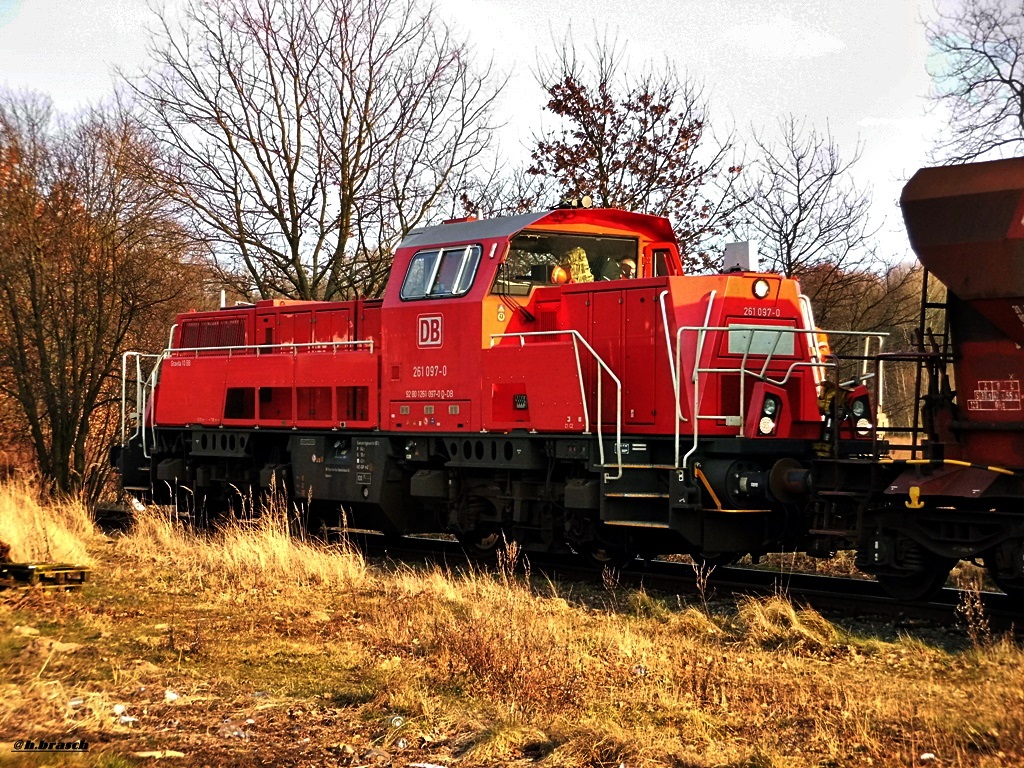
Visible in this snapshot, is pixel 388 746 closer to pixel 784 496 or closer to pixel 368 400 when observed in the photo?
pixel 784 496

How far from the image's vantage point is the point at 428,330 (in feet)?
42.3

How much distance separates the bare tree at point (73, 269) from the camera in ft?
69.2

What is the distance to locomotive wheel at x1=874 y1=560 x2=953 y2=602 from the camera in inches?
376

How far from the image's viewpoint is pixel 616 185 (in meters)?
19.6

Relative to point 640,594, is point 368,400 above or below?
above

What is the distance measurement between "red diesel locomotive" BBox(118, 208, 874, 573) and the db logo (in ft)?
0.12

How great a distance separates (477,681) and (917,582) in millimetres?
4781

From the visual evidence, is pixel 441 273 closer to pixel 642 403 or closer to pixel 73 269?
pixel 642 403

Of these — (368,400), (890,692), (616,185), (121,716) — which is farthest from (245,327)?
(890,692)

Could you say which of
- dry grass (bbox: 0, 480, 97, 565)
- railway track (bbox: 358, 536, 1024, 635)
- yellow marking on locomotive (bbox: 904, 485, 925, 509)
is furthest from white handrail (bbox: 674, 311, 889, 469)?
dry grass (bbox: 0, 480, 97, 565)

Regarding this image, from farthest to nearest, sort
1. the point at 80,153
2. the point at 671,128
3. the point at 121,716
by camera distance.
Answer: the point at 80,153 < the point at 671,128 < the point at 121,716

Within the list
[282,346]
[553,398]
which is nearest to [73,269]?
[282,346]

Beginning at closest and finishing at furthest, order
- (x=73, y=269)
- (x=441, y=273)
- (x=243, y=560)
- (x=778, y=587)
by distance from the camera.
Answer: (x=778, y=587)
(x=243, y=560)
(x=441, y=273)
(x=73, y=269)

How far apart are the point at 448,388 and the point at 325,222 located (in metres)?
9.07
